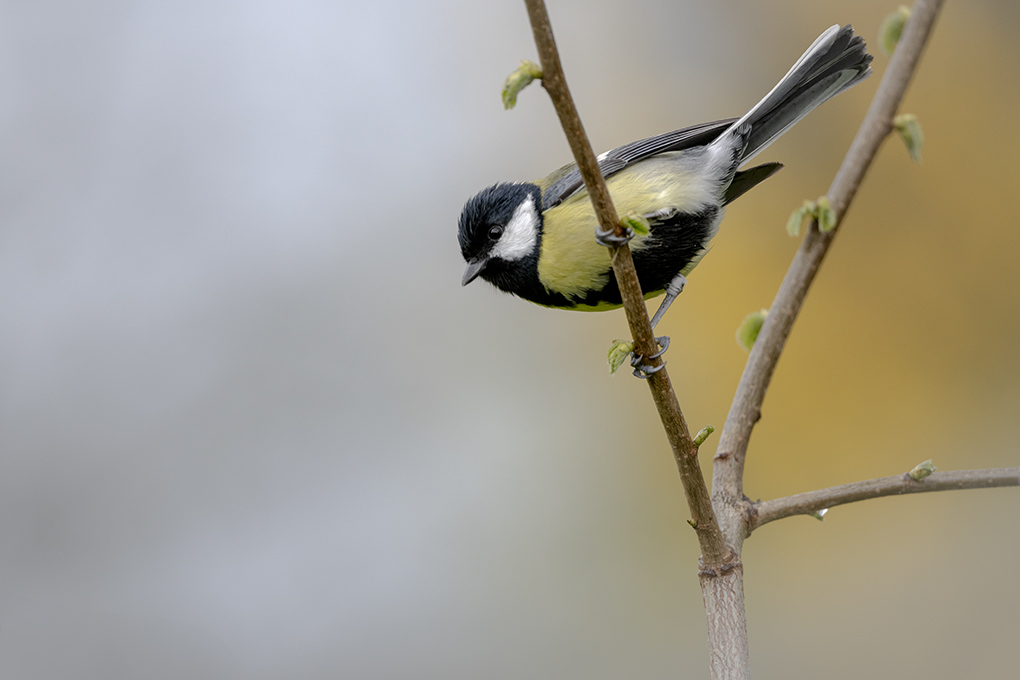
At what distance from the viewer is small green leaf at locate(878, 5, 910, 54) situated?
2.33ft

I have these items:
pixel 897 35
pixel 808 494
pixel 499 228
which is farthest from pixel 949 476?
pixel 499 228

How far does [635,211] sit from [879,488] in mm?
720

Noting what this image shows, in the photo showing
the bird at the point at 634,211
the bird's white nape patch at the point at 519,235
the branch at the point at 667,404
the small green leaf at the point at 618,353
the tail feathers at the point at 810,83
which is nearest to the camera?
the branch at the point at 667,404

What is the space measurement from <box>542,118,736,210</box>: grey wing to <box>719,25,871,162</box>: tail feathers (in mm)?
37

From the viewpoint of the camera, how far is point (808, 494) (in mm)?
926

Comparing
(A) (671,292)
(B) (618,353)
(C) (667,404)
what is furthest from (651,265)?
(C) (667,404)

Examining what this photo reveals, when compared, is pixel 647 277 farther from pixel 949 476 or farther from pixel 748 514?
pixel 949 476

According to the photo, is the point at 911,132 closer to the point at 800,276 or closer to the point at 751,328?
the point at 800,276

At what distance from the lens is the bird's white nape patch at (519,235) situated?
5.08ft

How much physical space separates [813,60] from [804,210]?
0.60 metres

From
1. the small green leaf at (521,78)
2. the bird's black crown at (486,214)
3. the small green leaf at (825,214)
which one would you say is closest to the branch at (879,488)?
the small green leaf at (825,214)

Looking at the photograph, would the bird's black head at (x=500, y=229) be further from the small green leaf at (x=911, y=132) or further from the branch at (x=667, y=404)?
the small green leaf at (x=911, y=132)

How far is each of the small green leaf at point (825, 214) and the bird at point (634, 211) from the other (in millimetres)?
615

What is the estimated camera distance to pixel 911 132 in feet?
2.35
